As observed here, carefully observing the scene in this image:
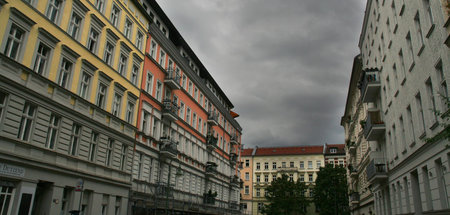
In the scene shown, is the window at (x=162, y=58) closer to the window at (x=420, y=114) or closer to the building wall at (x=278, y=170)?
the window at (x=420, y=114)

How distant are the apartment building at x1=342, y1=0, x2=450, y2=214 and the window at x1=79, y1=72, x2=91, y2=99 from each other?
1724 cm

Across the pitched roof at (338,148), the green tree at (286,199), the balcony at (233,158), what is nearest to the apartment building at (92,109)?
the balcony at (233,158)

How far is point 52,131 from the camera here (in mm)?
17828

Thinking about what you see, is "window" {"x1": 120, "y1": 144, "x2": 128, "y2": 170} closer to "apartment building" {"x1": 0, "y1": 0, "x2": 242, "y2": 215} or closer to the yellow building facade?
"apartment building" {"x1": 0, "y1": 0, "x2": 242, "y2": 215}

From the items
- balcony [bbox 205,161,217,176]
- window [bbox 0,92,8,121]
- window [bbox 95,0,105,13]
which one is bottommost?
window [bbox 0,92,8,121]

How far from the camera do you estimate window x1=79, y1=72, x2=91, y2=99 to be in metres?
20.2

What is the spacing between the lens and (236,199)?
55219mm

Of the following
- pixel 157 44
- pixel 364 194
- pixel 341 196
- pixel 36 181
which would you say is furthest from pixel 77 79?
pixel 341 196

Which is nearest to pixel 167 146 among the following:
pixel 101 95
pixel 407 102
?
pixel 101 95

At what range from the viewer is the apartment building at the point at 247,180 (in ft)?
282

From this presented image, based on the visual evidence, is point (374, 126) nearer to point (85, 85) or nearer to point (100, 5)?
point (85, 85)

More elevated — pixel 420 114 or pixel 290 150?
pixel 290 150

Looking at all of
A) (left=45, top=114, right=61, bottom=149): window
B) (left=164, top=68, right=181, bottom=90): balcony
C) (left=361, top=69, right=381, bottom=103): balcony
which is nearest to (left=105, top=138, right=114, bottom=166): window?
(left=45, top=114, right=61, bottom=149): window

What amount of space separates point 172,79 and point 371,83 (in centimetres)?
1648
